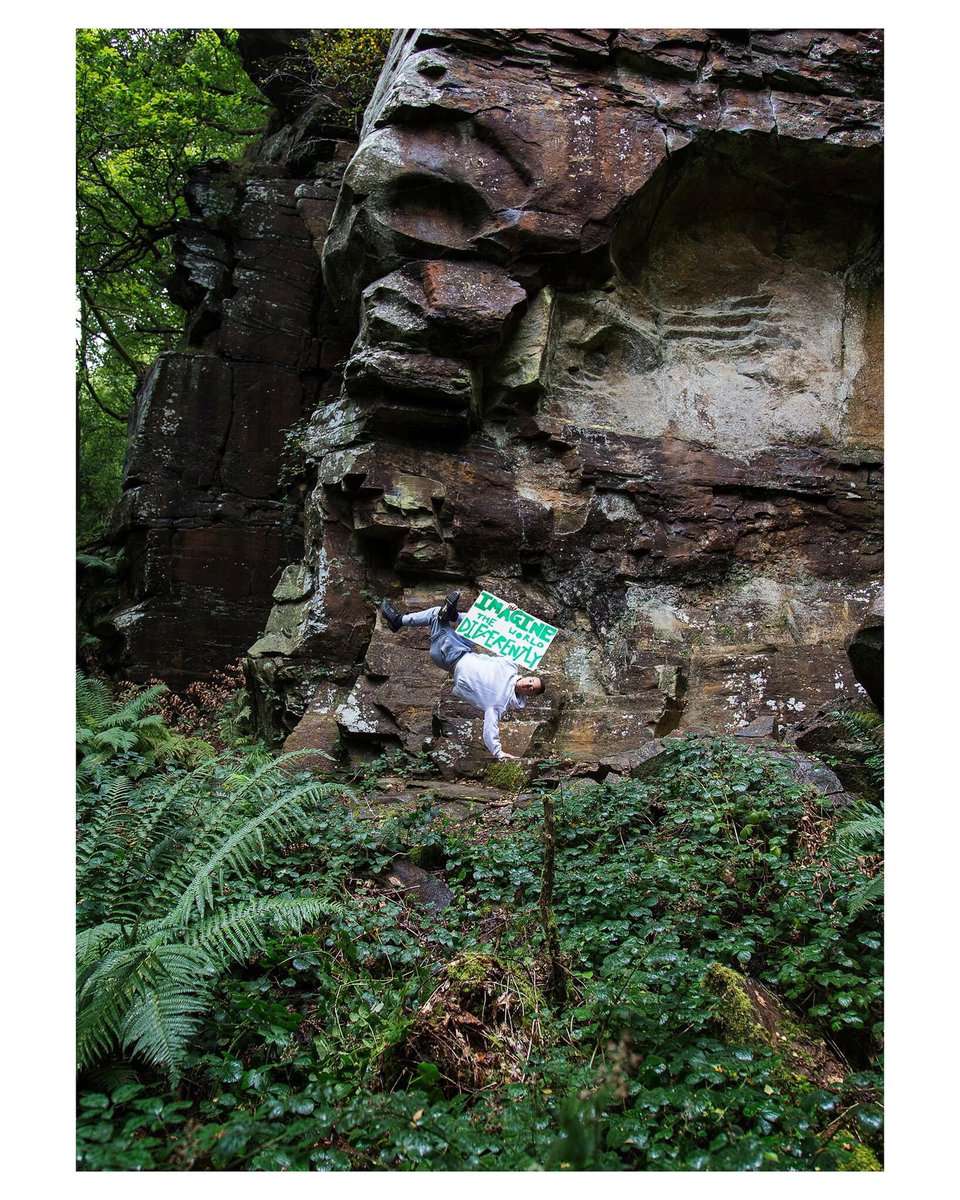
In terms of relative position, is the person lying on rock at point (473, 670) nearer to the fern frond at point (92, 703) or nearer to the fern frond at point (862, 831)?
the fern frond at point (862, 831)

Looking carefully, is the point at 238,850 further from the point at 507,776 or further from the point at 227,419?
the point at 227,419

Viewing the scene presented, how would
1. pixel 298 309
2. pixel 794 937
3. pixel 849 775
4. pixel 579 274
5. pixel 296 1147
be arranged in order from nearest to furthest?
pixel 296 1147, pixel 794 937, pixel 849 775, pixel 579 274, pixel 298 309

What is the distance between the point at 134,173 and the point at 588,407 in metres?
10.2

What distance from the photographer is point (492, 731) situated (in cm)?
733

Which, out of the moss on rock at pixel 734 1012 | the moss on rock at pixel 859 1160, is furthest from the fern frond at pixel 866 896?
the moss on rock at pixel 859 1160

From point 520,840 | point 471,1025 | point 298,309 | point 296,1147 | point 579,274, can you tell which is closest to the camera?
point 296,1147

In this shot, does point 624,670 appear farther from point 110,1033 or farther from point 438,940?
point 110,1033

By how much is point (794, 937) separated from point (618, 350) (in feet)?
26.4

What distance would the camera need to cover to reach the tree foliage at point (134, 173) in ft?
46.2

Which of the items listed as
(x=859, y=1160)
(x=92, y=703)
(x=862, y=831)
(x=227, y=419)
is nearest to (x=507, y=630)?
(x=862, y=831)

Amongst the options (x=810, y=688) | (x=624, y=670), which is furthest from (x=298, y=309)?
(x=810, y=688)

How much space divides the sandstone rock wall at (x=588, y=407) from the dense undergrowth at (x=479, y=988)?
3565 mm

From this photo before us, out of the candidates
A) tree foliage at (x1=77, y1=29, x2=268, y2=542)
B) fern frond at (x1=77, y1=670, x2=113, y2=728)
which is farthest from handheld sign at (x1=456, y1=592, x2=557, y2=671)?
tree foliage at (x1=77, y1=29, x2=268, y2=542)

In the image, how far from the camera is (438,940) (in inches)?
159
